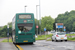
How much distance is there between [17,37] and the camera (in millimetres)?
21031

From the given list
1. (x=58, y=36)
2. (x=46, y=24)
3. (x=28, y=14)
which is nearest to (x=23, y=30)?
(x=28, y=14)

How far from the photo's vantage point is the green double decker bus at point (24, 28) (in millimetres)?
20891

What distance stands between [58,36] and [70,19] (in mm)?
70611

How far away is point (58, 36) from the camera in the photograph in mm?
29672

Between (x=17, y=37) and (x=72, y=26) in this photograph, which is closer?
(x=17, y=37)

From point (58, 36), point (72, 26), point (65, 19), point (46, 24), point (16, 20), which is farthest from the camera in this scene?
point (65, 19)

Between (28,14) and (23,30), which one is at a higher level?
(28,14)

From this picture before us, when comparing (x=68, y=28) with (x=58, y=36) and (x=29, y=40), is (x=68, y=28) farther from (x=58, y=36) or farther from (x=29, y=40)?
(x=29, y=40)

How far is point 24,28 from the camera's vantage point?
21.0m

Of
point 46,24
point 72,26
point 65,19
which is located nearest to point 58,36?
point 46,24

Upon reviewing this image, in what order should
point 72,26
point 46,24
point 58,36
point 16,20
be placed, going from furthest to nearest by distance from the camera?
point 72,26, point 46,24, point 58,36, point 16,20

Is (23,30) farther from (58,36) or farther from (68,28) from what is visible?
(68,28)

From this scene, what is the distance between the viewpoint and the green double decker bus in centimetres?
2089

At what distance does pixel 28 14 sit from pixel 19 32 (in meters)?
2.28
